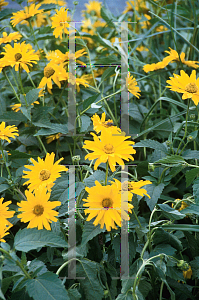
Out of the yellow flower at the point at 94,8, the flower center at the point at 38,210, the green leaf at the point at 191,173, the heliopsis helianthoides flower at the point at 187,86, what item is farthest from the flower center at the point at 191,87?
the yellow flower at the point at 94,8

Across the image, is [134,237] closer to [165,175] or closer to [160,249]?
[160,249]

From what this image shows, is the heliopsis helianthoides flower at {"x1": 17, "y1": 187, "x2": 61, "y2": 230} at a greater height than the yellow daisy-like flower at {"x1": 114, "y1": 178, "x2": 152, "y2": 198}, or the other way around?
the yellow daisy-like flower at {"x1": 114, "y1": 178, "x2": 152, "y2": 198}

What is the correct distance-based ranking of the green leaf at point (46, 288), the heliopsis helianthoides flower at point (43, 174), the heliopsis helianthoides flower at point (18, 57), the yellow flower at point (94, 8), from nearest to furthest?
the green leaf at point (46, 288)
the heliopsis helianthoides flower at point (43, 174)
the heliopsis helianthoides flower at point (18, 57)
the yellow flower at point (94, 8)

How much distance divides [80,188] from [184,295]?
0.31m

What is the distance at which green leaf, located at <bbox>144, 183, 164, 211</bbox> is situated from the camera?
62cm

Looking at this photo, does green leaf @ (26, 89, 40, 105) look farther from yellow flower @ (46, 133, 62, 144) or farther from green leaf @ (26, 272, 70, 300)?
green leaf @ (26, 272, 70, 300)

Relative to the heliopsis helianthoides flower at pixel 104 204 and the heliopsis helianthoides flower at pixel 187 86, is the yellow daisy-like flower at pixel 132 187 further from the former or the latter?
the heliopsis helianthoides flower at pixel 187 86

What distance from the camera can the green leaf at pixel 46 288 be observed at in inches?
16.6

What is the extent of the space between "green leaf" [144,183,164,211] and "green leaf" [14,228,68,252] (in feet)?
0.71

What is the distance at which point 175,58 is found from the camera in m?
0.85

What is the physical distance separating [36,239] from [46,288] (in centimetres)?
8

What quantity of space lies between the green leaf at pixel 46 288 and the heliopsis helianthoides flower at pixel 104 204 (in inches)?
4.1

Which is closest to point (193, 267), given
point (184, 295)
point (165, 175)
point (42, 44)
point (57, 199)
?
point (184, 295)

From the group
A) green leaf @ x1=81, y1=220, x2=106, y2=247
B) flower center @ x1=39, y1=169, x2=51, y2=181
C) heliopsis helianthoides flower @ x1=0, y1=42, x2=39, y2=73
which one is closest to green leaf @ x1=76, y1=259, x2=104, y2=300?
green leaf @ x1=81, y1=220, x2=106, y2=247
